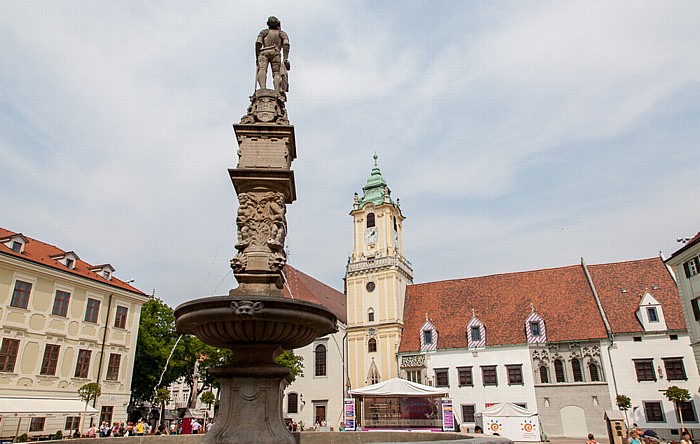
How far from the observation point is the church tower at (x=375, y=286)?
3950 centimetres

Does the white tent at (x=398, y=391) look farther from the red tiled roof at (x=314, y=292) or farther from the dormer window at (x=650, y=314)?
the dormer window at (x=650, y=314)

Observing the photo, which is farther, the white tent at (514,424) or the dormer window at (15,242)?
the dormer window at (15,242)

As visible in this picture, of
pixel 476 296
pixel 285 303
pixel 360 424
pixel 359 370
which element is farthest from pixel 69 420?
pixel 476 296

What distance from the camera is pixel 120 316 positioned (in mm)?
29172

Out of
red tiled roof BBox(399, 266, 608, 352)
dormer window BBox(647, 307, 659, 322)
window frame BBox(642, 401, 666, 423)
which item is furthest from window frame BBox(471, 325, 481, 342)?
dormer window BBox(647, 307, 659, 322)

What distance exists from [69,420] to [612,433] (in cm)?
2549

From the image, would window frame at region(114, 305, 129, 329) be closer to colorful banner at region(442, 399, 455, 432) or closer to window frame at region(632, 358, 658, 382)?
colorful banner at region(442, 399, 455, 432)

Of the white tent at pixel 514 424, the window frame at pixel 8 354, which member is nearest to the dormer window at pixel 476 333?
the white tent at pixel 514 424

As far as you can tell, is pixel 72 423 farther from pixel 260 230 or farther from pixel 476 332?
pixel 476 332

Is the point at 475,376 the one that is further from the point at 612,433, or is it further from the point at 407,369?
the point at 612,433

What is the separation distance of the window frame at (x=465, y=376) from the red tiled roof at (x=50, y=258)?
2365 centimetres

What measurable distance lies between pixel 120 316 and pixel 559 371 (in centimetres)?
2989

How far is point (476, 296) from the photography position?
41.2 meters

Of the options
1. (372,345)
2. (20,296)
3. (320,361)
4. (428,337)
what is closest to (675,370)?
(428,337)
